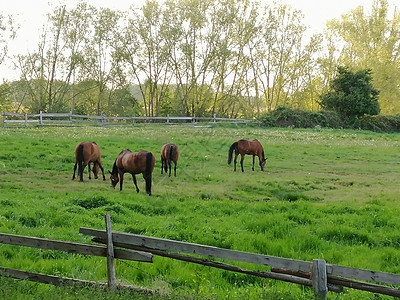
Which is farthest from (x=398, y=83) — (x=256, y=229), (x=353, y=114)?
(x=256, y=229)

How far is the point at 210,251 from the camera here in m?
5.16

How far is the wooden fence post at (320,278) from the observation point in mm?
4704

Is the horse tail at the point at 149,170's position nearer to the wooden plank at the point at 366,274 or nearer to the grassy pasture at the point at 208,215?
the grassy pasture at the point at 208,215

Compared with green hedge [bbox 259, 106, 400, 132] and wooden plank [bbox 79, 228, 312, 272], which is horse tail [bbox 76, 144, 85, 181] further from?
green hedge [bbox 259, 106, 400, 132]

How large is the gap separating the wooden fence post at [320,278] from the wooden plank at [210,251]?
0.11 meters

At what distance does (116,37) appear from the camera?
5194cm

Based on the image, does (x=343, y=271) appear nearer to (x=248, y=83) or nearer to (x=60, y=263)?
(x=60, y=263)

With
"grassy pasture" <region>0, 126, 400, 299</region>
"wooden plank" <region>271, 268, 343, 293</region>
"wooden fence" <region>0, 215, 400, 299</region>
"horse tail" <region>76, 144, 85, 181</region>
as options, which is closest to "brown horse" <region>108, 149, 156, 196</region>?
"grassy pasture" <region>0, 126, 400, 299</region>

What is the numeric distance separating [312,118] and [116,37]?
2795 centimetres

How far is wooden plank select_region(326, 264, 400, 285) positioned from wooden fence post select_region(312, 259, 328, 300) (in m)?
0.07

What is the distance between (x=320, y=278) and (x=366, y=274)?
53cm

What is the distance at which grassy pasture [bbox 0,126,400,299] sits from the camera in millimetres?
6477

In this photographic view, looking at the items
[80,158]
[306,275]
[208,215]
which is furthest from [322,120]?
[306,275]

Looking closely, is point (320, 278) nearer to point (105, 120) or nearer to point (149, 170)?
point (149, 170)
